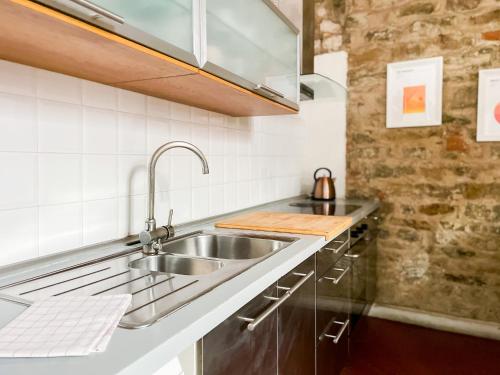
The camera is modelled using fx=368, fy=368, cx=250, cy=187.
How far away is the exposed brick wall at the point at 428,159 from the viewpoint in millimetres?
2607

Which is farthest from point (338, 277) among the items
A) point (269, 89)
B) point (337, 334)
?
point (269, 89)

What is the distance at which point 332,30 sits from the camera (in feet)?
10.1

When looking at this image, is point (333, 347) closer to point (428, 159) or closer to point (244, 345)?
point (244, 345)

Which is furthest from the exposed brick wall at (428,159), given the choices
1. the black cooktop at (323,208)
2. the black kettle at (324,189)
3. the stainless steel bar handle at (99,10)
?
the stainless steel bar handle at (99,10)

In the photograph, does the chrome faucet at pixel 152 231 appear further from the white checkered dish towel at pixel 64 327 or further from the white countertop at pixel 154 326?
the white checkered dish towel at pixel 64 327

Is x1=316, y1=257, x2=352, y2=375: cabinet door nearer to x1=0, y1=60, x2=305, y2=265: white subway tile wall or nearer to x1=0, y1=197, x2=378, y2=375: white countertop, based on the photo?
x1=0, y1=197, x2=378, y2=375: white countertop

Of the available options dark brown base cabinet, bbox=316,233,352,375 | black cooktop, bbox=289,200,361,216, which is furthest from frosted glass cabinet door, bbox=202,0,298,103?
dark brown base cabinet, bbox=316,233,352,375

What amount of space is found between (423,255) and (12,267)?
106 inches

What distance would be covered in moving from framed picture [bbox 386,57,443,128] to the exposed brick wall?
0.05 meters

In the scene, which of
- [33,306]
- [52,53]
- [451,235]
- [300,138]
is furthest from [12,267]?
[451,235]

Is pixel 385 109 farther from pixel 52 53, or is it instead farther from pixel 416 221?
pixel 52 53

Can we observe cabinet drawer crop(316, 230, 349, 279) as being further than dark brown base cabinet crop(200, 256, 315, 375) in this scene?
Yes

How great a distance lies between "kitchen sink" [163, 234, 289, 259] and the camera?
5.02 ft

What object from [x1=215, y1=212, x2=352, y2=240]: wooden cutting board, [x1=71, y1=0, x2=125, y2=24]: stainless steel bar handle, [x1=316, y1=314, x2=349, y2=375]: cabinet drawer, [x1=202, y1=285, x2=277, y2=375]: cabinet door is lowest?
[x1=316, y1=314, x2=349, y2=375]: cabinet drawer
